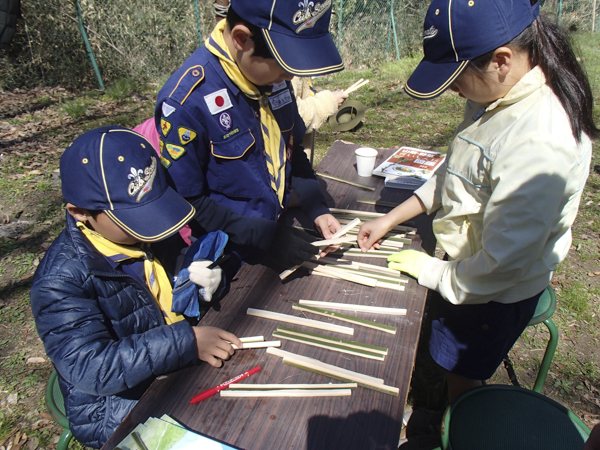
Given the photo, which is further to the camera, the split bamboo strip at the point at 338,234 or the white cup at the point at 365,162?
the white cup at the point at 365,162

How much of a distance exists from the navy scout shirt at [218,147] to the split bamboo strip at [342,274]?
278 mm

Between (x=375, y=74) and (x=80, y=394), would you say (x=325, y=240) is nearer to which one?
(x=80, y=394)

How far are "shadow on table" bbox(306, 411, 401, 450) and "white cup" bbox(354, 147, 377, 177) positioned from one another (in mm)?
2026

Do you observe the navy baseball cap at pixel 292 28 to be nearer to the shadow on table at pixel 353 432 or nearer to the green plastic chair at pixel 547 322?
the shadow on table at pixel 353 432

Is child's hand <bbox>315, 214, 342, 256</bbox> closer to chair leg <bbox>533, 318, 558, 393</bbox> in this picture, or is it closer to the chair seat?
the chair seat

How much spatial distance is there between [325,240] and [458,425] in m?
1.12

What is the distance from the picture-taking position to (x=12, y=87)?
8.19 meters

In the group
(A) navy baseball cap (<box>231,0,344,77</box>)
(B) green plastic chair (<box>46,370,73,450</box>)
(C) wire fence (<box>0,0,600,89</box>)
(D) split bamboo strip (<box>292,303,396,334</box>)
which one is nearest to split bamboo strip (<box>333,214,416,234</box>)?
(D) split bamboo strip (<box>292,303,396,334</box>)

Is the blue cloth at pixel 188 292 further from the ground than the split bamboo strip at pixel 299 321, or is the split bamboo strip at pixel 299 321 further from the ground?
the blue cloth at pixel 188 292

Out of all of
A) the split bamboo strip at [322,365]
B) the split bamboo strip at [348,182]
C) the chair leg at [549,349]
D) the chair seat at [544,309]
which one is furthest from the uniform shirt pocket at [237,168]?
the chair leg at [549,349]

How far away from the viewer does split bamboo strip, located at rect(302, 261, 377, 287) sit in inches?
78.8

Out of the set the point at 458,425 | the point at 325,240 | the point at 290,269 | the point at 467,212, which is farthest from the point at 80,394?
the point at 467,212

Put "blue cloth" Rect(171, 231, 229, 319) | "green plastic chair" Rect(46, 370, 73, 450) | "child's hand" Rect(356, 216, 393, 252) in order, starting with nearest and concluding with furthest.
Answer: "green plastic chair" Rect(46, 370, 73, 450) → "blue cloth" Rect(171, 231, 229, 319) → "child's hand" Rect(356, 216, 393, 252)

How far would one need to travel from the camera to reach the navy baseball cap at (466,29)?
148 centimetres
